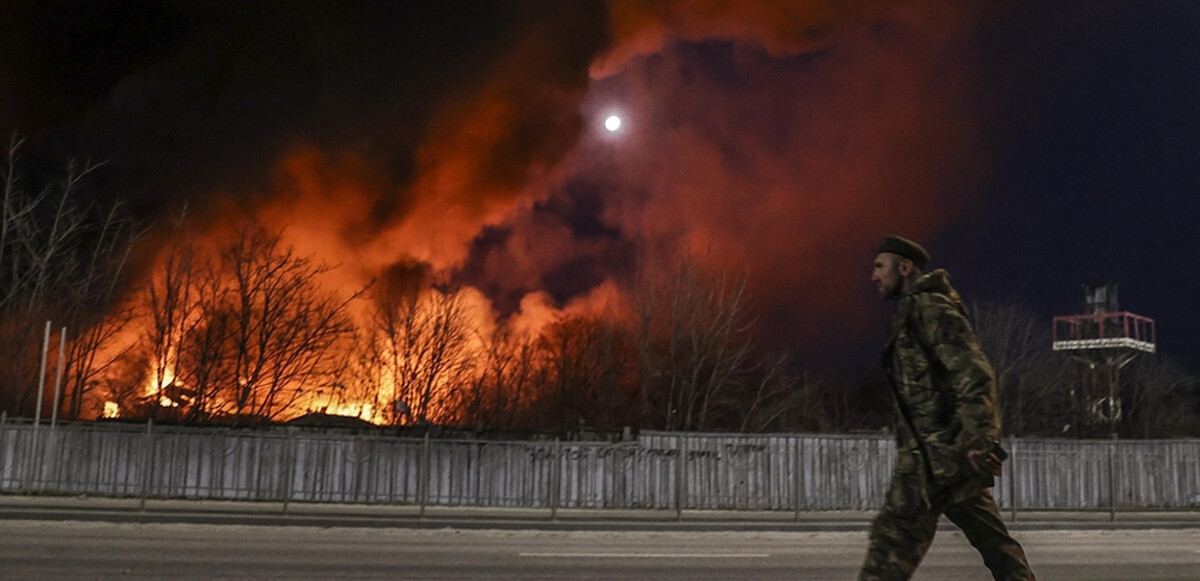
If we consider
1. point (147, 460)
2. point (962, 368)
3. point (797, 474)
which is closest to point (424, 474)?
point (147, 460)

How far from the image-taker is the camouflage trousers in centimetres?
465

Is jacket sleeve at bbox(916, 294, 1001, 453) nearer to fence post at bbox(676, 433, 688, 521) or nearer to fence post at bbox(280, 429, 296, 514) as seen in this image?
fence post at bbox(676, 433, 688, 521)

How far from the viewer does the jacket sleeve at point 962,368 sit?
4.46 meters

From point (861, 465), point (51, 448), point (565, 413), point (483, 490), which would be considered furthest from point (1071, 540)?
point (565, 413)

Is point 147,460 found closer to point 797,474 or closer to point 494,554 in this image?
point 494,554

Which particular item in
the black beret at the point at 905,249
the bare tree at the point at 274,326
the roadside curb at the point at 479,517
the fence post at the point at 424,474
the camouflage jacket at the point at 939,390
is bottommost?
the roadside curb at the point at 479,517

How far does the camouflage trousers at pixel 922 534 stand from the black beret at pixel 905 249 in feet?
3.49

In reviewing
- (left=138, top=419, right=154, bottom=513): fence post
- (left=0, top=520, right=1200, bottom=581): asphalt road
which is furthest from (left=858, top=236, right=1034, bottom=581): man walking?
(left=138, top=419, right=154, bottom=513): fence post

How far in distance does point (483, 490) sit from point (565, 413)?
1665 cm

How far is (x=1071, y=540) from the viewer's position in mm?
13531

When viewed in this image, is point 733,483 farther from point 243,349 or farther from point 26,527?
point 243,349

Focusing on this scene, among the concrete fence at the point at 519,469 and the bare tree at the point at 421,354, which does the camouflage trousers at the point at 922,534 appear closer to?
the concrete fence at the point at 519,469

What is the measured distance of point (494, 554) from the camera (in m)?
9.97

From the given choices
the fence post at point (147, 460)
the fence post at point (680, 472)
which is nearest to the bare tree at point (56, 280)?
the fence post at point (147, 460)
